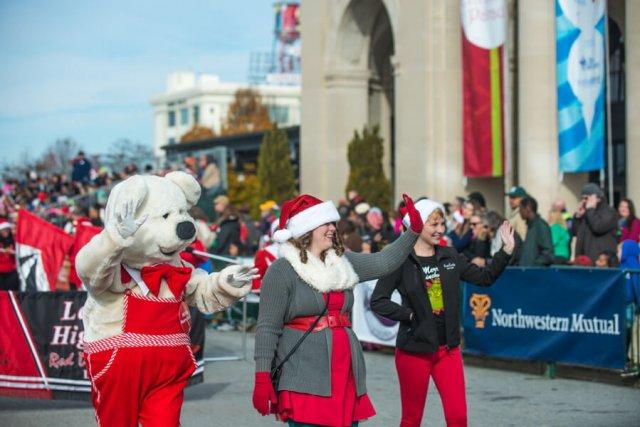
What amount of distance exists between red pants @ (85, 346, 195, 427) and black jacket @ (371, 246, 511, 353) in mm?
1967

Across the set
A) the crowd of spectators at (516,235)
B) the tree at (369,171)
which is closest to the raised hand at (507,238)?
the crowd of spectators at (516,235)

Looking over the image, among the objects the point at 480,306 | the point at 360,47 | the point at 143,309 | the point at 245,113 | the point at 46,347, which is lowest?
the point at 46,347

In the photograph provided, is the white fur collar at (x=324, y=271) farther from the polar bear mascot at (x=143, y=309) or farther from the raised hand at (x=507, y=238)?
the raised hand at (x=507, y=238)

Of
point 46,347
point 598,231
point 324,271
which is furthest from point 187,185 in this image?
point 598,231

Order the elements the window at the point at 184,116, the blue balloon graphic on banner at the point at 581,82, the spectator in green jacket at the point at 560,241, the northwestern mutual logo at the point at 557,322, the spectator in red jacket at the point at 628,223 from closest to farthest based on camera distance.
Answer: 1. the northwestern mutual logo at the point at 557,322
2. the spectator in green jacket at the point at 560,241
3. the spectator in red jacket at the point at 628,223
4. the blue balloon graphic on banner at the point at 581,82
5. the window at the point at 184,116

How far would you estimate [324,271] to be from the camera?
6.88m

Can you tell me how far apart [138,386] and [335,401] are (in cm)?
105

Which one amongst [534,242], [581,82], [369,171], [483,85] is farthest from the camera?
[369,171]

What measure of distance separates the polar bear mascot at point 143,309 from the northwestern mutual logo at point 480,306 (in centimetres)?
765

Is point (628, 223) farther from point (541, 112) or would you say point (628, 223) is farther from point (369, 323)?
point (541, 112)

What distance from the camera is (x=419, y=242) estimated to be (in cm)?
859

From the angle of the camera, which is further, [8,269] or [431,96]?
[431,96]

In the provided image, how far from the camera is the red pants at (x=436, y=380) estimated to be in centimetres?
812

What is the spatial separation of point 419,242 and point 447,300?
439mm
